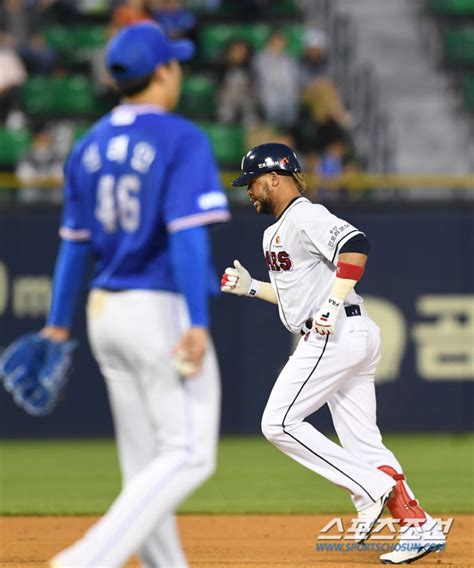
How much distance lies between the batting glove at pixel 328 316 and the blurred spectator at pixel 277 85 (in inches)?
343

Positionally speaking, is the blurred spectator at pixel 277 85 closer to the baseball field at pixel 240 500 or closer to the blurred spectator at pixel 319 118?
the blurred spectator at pixel 319 118

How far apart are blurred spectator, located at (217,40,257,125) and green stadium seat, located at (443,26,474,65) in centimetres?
331

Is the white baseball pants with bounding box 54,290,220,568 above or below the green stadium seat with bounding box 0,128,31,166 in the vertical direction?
above

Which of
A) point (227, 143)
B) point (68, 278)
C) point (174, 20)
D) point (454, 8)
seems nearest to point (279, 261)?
point (68, 278)

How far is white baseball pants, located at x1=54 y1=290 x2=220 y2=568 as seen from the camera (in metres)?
4.55

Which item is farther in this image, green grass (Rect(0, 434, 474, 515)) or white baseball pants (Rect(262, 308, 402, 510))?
green grass (Rect(0, 434, 474, 515))

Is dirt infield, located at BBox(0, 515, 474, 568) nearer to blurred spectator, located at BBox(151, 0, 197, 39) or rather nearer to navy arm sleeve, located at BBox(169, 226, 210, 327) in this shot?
navy arm sleeve, located at BBox(169, 226, 210, 327)

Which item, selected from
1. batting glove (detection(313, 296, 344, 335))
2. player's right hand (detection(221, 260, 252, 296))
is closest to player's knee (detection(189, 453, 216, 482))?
batting glove (detection(313, 296, 344, 335))

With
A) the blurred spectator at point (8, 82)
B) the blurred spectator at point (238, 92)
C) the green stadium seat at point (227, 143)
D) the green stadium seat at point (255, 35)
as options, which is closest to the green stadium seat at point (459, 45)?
the green stadium seat at point (255, 35)

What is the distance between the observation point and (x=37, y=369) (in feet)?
16.1

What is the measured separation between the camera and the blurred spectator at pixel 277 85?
1498 centimetres

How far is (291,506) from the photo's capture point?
29.9 ft

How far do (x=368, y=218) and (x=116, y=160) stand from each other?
8.67 metres

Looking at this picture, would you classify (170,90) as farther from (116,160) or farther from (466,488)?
(466,488)
